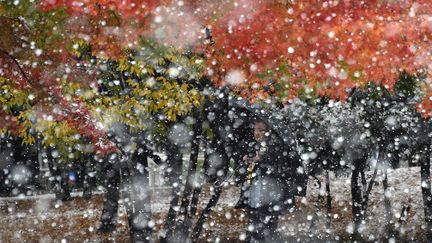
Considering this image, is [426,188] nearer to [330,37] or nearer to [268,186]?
[268,186]

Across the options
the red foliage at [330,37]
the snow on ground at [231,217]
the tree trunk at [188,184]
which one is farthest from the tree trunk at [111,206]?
the red foliage at [330,37]

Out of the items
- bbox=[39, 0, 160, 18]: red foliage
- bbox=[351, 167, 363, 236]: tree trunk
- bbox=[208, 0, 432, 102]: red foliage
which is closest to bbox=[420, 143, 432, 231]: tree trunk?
bbox=[351, 167, 363, 236]: tree trunk

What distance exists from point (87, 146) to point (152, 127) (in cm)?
801

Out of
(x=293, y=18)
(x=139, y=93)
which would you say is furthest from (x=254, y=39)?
(x=139, y=93)

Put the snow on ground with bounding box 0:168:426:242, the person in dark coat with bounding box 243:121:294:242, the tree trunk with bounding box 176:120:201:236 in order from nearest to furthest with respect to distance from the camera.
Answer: the person in dark coat with bounding box 243:121:294:242 < the tree trunk with bounding box 176:120:201:236 < the snow on ground with bounding box 0:168:426:242

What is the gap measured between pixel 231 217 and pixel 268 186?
6.93 metres

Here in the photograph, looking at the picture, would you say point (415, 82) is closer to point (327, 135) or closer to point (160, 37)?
point (327, 135)

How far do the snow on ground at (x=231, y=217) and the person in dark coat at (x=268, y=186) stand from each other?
435 centimetres

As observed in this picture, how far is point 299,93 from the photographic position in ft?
29.7

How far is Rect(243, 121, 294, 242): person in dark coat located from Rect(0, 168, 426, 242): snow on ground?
14.3ft

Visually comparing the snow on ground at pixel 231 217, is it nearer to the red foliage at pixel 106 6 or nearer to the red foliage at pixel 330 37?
the red foliage at pixel 330 37

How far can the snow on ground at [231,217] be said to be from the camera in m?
14.4

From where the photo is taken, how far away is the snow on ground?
567 inches

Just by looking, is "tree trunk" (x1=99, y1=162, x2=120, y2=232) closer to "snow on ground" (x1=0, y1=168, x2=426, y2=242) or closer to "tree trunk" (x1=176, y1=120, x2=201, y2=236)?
"snow on ground" (x1=0, y1=168, x2=426, y2=242)
